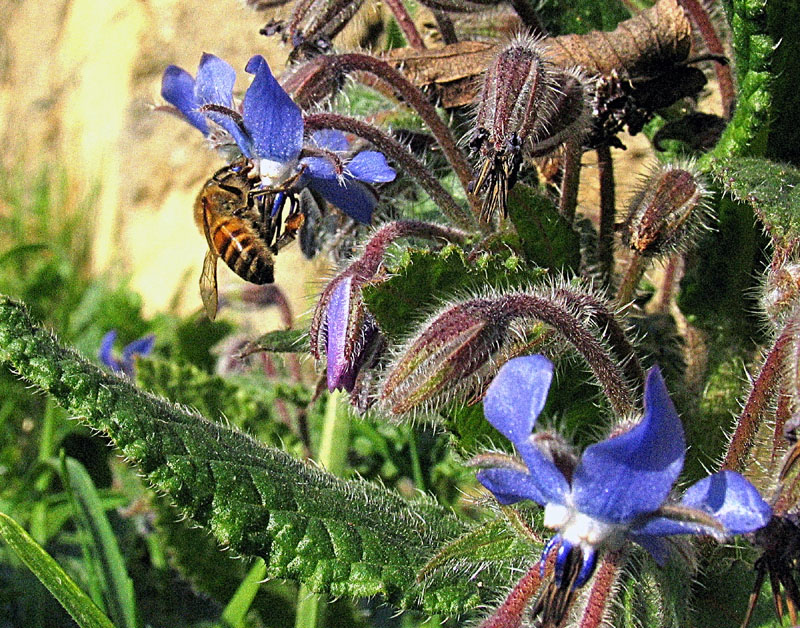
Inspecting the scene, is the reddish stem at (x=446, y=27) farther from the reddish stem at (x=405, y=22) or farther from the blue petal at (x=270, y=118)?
the blue petal at (x=270, y=118)

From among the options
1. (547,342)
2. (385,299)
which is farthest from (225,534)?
(547,342)

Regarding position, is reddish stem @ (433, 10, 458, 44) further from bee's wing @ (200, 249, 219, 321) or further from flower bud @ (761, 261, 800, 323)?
flower bud @ (761, 261, 800, 323)

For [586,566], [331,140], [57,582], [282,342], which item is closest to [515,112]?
[331,140]

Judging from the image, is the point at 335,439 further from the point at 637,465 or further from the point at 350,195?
the point at 637,465

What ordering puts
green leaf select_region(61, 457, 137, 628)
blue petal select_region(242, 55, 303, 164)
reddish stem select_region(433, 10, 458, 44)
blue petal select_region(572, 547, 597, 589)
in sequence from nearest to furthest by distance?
blue petal select_region(572, 547, 597, 589) < blue petal select_region(242, 55, 303, 164) < green leaf select_region(61, 457, 137, 628) < reddish stem select_region(433, 10, 458, 44)

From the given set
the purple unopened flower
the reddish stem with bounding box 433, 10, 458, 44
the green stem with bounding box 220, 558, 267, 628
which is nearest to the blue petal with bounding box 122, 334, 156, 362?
the purple unopened flower

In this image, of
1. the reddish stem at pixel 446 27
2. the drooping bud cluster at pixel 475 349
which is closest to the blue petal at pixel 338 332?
the drooping bud cluster at pixel 475 349
